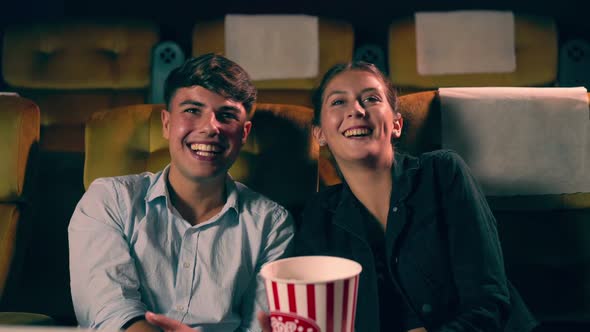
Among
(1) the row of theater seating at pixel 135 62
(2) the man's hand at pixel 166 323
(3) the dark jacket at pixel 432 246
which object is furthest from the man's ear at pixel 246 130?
(1) the row of theater seating at pixel 135 62

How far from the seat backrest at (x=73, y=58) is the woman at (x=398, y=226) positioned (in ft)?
4.22

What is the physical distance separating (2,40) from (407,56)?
5.65 feet

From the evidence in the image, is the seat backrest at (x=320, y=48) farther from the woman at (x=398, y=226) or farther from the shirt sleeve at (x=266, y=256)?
the shirt sleeve at (x=266, y=256)

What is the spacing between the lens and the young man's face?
113 centimetres

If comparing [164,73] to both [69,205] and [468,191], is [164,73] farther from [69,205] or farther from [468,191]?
[468,191]

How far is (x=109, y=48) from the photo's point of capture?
90.4 inches

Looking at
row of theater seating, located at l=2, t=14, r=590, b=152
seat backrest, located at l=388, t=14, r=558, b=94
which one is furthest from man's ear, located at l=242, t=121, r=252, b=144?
seat backrest, located at l=388, t=14, r=558, b=94

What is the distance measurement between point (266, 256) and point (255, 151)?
0.26 meters

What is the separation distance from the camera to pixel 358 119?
113 centimetres

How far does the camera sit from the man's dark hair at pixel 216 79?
118cm

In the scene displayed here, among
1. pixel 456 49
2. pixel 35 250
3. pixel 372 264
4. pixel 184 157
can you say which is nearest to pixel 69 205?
pixel 35 250

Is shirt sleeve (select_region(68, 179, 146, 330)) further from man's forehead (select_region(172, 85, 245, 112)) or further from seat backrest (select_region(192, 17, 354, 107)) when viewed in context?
seat backrest (select_region(192, 17, 354, 107))

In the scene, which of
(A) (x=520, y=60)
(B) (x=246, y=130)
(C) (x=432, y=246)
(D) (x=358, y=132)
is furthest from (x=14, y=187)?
(A) (x=520, y=60)

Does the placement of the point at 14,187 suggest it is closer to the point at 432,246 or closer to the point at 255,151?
the point at 255,151
